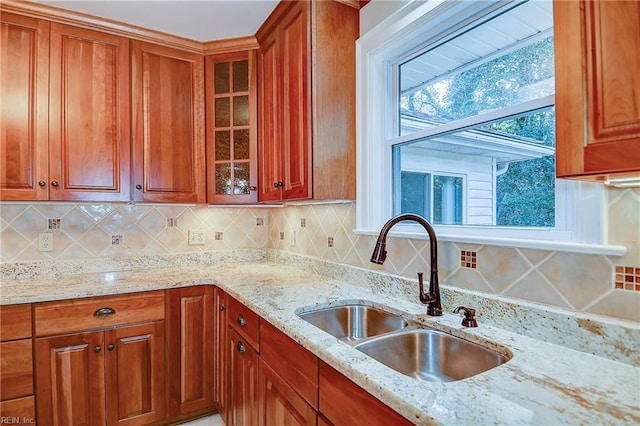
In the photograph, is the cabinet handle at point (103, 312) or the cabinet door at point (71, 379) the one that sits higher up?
the cabinet handle at point (103, 312)

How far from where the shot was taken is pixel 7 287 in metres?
1.82

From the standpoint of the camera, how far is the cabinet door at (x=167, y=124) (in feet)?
6.98

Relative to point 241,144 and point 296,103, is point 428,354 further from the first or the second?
point 241,144

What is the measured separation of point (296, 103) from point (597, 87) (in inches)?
55.0

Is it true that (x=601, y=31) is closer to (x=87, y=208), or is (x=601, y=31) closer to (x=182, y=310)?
(x=182, y=310)

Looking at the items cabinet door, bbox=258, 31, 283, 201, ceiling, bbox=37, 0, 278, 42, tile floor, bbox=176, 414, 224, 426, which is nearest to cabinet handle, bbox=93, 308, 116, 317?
tile floor, bbox=176, 414, 224, 426

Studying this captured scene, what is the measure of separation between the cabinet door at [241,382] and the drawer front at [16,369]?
92cm

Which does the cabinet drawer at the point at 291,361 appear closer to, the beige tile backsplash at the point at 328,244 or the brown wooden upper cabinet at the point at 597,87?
the beige tile backsplash at the point at 328,244

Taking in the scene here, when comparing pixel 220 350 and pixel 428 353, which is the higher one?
pixel 428 353

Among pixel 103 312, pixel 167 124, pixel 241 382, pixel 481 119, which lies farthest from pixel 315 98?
pixel 103 312

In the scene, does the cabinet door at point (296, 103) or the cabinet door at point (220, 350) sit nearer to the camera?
the cabinet door at point (296, 103)

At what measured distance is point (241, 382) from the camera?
1689 millimetres

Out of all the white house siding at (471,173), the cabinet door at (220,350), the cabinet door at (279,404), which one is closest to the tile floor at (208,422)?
the cabinet door at (220,350)

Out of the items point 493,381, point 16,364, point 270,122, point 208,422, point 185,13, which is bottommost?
point 208,422
